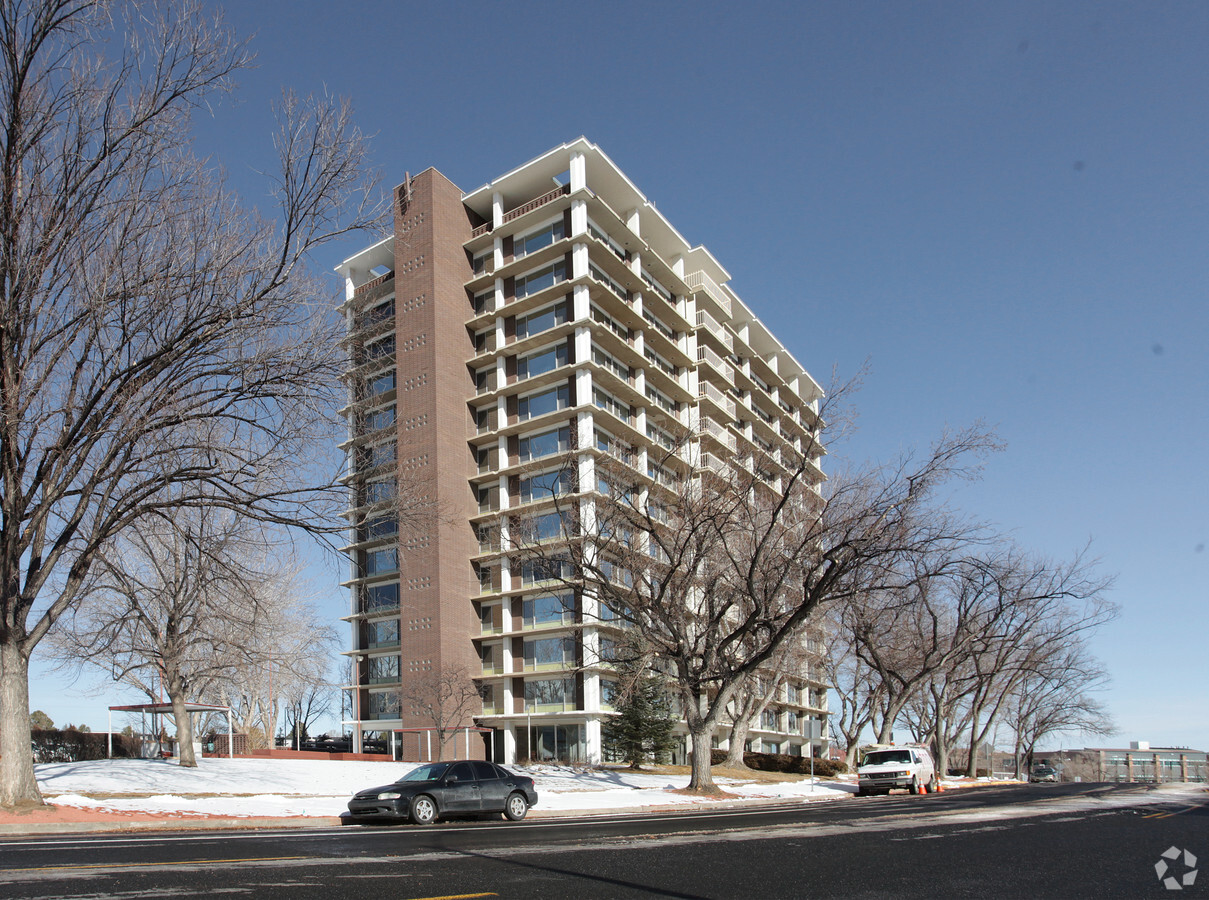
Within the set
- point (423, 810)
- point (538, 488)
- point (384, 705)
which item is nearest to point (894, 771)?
point (423, 810)

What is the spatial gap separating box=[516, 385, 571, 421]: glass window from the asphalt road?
4086 centimetres

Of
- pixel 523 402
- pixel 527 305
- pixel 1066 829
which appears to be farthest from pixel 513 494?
pixel 1066 829

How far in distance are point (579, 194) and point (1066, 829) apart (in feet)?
155

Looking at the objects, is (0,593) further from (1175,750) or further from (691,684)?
(1175,750)

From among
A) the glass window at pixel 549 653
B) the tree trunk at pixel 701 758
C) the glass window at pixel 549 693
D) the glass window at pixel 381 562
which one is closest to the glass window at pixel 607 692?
the glass window at pixel 549 693

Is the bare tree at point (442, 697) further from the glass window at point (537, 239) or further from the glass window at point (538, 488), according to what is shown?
the glass window at point (537, 239)

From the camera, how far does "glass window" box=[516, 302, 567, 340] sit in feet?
188

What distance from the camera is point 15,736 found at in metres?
16.9

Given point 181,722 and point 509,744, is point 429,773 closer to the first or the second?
point 181,722

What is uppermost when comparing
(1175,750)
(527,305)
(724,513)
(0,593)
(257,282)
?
(527,305)

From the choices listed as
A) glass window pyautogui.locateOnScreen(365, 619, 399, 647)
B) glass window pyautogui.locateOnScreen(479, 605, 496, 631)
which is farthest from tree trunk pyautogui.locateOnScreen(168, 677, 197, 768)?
glass window pyautogui.locateOnScreen(365, 619, 399, 647)

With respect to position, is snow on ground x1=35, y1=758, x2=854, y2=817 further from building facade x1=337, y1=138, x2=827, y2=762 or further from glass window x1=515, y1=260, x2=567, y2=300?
glass window x1=515, y1=260, x2=567, y2=300

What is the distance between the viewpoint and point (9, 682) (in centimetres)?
1700

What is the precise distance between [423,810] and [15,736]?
300 inches
